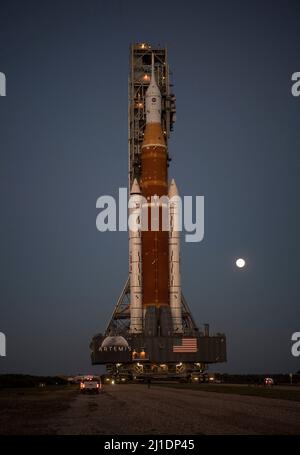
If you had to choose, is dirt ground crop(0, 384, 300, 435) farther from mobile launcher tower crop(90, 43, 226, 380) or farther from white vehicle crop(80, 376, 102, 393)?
mobile launcher tower crop(90, 43, 226, 380)

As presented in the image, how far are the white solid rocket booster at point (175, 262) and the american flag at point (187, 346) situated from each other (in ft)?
5.82

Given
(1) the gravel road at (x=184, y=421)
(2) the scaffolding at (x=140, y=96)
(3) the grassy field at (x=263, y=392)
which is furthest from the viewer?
(2) the scaffolding at (x=140, y=96)

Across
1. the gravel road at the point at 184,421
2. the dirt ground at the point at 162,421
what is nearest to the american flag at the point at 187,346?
the dirt ground at the point at 162,421

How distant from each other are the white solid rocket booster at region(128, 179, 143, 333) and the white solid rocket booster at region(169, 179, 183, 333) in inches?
168

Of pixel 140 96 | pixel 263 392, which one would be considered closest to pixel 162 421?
pixel 263 392

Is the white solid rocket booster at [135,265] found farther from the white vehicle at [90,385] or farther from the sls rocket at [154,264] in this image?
the white vehicle at [90,385]

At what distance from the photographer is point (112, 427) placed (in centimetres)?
2281

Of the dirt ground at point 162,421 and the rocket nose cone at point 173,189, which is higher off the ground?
the rocket nose cone at point 173,189

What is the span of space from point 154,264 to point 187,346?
39.3ft

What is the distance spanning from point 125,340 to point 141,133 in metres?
34.3

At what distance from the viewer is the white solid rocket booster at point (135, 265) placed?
90812 millimetres

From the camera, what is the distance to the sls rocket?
90.7 m
